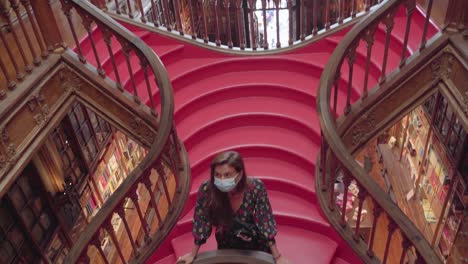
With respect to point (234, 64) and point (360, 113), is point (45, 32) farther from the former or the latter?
point (360, 113)

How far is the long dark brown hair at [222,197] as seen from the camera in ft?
6.95

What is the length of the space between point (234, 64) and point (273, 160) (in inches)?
47.1

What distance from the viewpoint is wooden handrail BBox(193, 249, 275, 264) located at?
7.40ft

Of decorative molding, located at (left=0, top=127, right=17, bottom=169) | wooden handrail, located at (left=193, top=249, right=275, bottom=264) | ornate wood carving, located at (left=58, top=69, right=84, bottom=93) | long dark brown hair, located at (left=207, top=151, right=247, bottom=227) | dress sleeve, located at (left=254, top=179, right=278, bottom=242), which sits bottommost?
wooden handrail, located at (left=193, top=249, right=275, bottom=264)

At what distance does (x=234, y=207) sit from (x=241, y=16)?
220cm

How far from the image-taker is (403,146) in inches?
203

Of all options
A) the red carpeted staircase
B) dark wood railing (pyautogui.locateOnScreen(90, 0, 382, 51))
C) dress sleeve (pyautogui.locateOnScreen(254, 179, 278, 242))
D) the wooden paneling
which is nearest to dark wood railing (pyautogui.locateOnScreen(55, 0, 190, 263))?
the wooden paneling

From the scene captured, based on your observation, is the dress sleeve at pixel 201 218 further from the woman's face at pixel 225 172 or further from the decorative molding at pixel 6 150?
the decorative molding at pixel 6 150

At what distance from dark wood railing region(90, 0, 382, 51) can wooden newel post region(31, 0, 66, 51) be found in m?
1.08

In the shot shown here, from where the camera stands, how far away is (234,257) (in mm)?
2283

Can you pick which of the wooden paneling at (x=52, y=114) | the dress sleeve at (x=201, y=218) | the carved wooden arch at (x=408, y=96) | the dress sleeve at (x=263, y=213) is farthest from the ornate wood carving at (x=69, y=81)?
the carved wooden arch at (x=408, y=96)

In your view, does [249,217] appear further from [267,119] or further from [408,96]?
[408,96]

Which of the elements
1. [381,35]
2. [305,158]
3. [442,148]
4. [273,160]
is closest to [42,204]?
[273,160]

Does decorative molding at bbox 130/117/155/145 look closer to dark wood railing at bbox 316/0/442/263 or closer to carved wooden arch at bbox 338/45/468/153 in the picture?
dark wood railing at bbox 316/0/442/263
